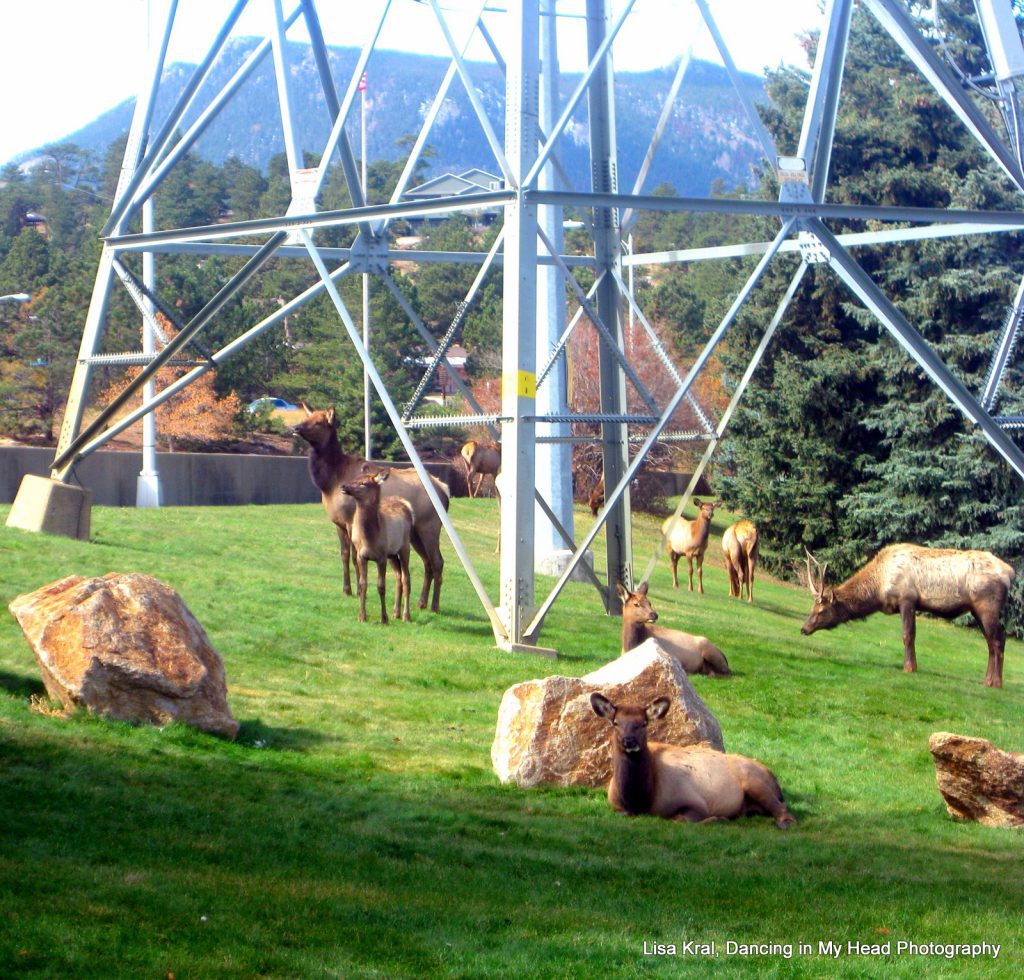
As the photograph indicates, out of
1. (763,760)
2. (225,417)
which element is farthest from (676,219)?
(763,760)

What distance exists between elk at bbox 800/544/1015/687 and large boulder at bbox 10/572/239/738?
42.4 feet

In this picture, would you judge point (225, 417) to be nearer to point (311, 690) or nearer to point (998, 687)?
point (998, 687)

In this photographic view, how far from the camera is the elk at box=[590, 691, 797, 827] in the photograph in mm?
10766

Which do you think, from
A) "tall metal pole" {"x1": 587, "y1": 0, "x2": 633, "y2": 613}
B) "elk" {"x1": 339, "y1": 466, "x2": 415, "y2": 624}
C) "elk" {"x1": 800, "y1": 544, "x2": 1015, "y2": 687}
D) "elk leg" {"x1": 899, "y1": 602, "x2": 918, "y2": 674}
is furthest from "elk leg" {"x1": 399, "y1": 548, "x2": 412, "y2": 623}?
"elk" {"x1": 800, "y1": 544, "x2": 1015, "y2": 687}

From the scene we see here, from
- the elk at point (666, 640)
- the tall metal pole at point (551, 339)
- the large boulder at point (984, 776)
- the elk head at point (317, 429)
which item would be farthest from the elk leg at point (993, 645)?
the large boulder at point (984, 776)

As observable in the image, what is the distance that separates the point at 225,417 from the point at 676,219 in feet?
278

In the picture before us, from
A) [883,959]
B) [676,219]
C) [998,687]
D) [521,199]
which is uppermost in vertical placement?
[676,219]

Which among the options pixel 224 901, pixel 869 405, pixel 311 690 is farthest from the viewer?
pixel 869 405

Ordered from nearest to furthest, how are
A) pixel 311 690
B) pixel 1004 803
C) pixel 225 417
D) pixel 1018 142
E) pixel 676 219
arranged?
pixel 1004 803 → pixel 311 690 → pixel 1018 142 → pixel 225 417 → pixel 676 219

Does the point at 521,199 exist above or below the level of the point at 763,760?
above

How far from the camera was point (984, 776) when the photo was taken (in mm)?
11492

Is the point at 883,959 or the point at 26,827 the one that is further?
the point at 26,827

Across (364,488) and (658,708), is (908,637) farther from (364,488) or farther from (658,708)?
(658,708)

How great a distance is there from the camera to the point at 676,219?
134m
